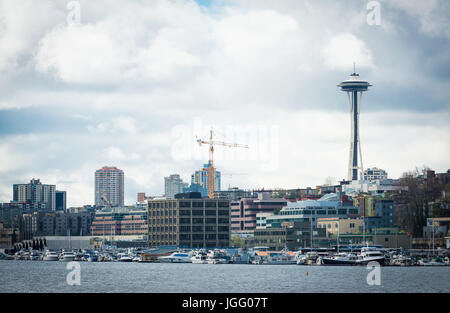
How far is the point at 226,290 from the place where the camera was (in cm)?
15200

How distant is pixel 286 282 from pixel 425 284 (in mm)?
23469

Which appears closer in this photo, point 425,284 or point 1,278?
point 425,284

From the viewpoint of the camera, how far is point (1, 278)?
193000 millimetres
